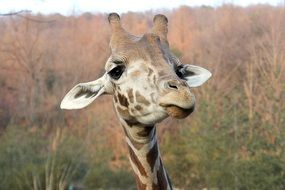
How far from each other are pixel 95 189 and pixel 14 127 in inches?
107

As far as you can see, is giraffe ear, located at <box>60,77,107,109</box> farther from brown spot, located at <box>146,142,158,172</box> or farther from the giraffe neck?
brown spot, located at <box>146,142,158,172</box>

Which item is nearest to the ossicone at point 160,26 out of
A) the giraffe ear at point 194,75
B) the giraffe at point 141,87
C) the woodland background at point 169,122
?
the giraffe at point 141,87

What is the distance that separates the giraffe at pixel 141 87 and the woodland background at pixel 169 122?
8.17ft

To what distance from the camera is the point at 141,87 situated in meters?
2.68

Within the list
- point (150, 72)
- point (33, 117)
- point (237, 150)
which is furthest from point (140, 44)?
point (33, 117)

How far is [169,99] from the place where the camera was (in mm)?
2402

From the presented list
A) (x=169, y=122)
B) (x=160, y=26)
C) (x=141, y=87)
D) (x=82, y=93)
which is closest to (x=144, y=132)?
(x=141, y=87)

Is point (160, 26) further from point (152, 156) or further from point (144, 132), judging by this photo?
point (152, 156)

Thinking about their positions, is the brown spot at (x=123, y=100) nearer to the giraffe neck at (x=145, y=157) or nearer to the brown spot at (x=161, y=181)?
the giraffe neck at (x=145, y=157)

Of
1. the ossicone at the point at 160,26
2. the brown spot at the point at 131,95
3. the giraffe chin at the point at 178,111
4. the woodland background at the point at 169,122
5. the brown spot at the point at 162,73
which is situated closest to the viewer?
the giraffe chin at the point at 178,111

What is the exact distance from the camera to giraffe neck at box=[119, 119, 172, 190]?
2.78 m

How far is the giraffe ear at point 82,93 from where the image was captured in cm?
300

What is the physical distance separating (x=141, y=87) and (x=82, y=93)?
1.62 ft

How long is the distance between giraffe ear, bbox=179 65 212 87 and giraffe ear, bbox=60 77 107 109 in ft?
1.45
